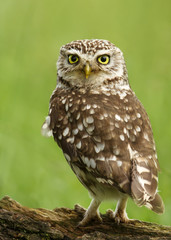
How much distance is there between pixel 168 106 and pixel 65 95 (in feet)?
5.18

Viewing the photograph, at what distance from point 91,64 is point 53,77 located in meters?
2.59

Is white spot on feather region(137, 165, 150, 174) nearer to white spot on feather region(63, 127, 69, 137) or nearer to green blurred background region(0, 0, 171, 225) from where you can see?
white spot on feather region(63, 127, 69, 137)

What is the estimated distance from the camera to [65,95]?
165 inches

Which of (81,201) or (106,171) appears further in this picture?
(81,201)

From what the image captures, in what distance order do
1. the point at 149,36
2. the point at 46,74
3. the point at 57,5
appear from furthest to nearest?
the point at 57,5
the point at 149,36
the point at 46,74

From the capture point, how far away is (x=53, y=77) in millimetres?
6680

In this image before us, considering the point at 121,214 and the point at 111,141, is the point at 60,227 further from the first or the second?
the point at 111,141

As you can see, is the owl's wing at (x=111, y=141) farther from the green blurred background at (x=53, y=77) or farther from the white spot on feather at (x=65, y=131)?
the green blurred background at (x=53, y=77)

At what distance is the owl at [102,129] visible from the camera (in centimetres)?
359

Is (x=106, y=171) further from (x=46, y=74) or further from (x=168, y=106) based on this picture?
(x=46, y=74)

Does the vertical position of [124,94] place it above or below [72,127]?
above

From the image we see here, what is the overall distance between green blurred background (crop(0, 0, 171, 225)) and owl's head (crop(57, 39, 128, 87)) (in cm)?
84

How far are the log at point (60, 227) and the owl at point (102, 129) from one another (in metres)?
0.12

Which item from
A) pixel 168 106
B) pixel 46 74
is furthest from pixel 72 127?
pixel 46 74
